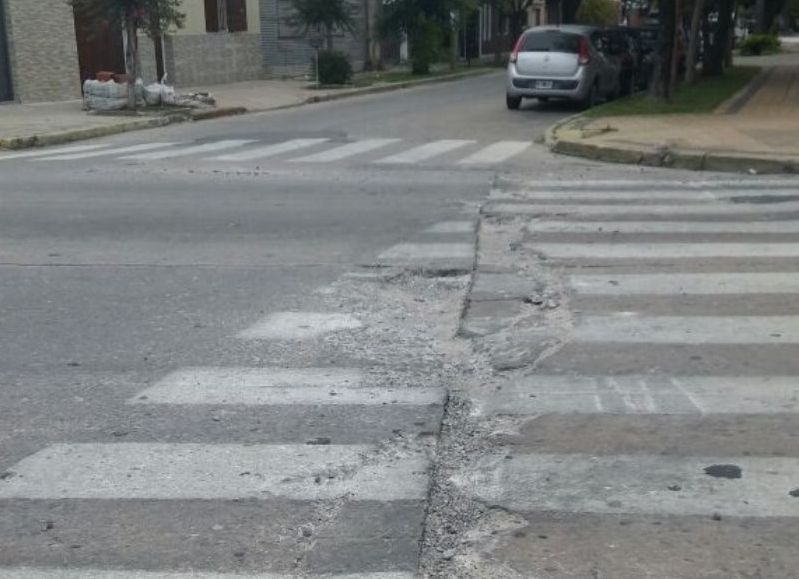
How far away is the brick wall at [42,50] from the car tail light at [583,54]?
40.7 ft

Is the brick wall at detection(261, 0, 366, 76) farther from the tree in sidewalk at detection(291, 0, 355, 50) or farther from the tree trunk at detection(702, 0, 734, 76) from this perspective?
the tree trunk at detection(702, 0, 734, 76)

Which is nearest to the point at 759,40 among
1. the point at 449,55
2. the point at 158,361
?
the point at 449,55

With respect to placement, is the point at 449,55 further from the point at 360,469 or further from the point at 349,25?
the point at 360,469

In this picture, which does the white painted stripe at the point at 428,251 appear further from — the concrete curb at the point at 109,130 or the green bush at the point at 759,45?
the green bush at the point at 759,45

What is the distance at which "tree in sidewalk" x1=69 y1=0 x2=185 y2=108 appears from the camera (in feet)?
74.1

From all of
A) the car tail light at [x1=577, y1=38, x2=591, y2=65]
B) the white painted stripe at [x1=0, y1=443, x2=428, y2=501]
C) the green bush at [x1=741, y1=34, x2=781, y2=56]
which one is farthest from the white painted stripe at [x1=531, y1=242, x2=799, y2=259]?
the green bush at [x1=741, y1=34, x2=781, y2=56]

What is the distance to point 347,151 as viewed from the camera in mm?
16453

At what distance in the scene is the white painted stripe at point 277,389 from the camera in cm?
562

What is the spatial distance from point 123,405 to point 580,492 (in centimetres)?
242

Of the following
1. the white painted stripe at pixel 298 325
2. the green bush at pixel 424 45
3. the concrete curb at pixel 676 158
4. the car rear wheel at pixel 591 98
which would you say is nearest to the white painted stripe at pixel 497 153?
the concrete curb at pixel 676 158

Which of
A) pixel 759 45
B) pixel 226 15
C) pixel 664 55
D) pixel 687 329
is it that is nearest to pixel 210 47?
pixel 226 15

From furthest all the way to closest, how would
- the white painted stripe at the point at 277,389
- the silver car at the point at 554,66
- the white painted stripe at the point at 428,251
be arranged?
the silver car at the point at 554,66 < the white painted stripe at the point at 428,251 < the white painted stripe at the point at 277,389

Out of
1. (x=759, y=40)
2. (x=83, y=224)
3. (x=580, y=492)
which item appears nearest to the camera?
(x=580, y=492)

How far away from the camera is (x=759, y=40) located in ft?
179
